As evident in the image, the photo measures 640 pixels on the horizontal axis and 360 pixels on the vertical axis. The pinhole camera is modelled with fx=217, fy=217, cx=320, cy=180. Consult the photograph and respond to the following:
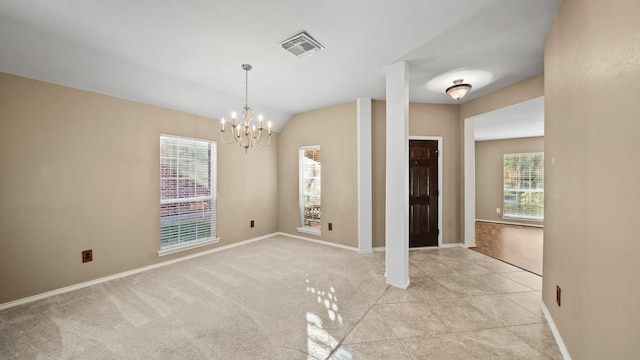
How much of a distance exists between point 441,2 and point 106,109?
394 cm

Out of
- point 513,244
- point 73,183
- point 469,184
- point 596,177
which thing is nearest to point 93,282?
point 73,183

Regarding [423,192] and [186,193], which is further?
[423,192]

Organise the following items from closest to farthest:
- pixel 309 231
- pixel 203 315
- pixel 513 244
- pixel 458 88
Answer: pixel 203 315 < pixel 458 88 < pixel 513 244 < pixel 309 231

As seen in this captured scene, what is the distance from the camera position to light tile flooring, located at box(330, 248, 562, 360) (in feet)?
5.38

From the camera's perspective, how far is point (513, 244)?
14.1 feet

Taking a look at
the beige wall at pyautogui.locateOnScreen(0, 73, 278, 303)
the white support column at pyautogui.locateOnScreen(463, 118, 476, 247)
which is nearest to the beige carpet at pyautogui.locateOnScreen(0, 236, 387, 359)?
the beige wall at pyautogui.locateOnScreen(0, 73, 278, 303)

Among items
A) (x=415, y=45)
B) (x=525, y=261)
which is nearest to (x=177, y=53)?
(x=415, y=45)

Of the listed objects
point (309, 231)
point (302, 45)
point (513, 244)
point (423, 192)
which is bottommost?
point (513, 244)

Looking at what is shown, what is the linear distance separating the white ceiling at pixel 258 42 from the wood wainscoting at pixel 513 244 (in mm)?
2736

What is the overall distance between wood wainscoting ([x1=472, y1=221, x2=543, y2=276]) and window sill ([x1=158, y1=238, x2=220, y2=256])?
15.8 feet

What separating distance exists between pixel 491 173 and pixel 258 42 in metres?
7.45

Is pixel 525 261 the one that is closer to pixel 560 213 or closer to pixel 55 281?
pixel 560 213

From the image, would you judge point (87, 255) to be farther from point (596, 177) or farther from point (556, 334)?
point (556, 334)

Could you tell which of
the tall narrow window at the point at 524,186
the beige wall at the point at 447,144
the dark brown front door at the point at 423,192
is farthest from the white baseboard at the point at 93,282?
the tall narrow window at the point at 524,186
